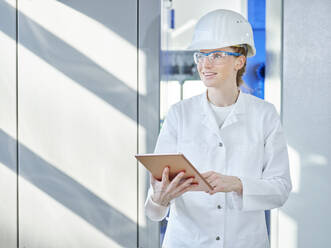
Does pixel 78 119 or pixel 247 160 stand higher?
pixel 247 160

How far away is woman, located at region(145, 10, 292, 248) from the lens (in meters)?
1.82

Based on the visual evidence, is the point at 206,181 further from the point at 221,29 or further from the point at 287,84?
the point at 287,84

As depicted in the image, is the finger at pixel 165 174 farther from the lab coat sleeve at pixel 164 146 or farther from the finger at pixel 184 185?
the lab coat sleeve at pixel 164 146

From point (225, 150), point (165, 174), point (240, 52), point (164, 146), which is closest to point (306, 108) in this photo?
point (240, 52)

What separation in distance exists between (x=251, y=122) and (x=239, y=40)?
0.36 m

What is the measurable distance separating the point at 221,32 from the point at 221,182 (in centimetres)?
64

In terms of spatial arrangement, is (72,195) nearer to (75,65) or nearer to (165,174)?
(75,65)

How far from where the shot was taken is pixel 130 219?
9.38ft

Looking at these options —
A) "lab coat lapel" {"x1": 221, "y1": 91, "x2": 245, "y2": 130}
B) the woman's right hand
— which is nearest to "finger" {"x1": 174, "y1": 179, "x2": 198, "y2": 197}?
the woman's right hand

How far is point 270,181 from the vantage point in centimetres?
179

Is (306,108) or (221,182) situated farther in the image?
(306,108)

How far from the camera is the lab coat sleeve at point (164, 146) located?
1831 mm

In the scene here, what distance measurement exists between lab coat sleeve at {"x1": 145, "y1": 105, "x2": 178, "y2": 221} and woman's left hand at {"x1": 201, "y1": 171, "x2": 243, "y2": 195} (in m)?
0.27

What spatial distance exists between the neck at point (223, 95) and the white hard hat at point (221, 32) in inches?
7.4
